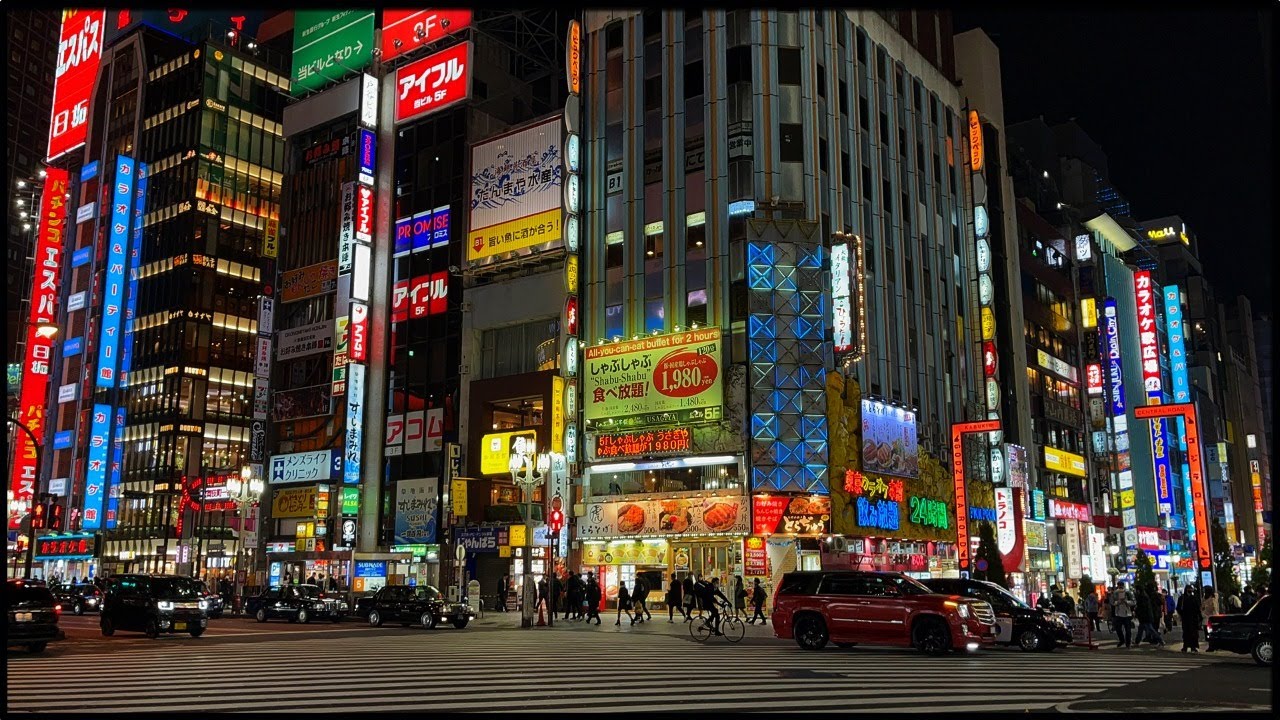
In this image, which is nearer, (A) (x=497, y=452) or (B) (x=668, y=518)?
(B) (x=668, y=518)

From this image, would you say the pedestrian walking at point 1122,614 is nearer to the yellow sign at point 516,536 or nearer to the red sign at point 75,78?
the yellow sign at point 516,536

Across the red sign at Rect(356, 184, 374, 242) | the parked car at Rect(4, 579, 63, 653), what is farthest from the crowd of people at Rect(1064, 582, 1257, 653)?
the red sign at Rect(356, 184, 374, 242)

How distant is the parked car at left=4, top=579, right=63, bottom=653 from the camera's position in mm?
23031

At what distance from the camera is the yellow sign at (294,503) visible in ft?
206

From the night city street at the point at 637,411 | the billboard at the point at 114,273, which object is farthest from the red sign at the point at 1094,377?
the billboard at the point at 114,273

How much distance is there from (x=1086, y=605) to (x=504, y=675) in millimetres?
23225

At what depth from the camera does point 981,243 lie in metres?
63.2

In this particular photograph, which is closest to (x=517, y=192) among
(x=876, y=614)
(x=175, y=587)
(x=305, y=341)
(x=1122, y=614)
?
(x=305, y=341)

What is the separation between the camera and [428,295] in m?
61.8

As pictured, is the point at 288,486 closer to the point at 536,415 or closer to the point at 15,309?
the point at 536,415

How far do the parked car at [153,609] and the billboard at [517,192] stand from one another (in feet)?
95.4

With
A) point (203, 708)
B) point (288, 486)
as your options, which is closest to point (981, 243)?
point (288, 486)

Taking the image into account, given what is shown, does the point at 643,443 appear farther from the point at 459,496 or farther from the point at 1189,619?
the point at 1189,619

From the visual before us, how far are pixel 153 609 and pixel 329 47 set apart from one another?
52410mm
